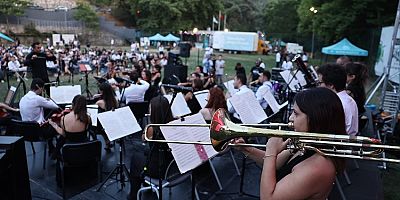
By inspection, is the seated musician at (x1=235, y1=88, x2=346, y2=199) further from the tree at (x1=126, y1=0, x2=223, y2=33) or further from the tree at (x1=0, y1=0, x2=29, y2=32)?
the tree at (x1=0, y1=0, x2=29, y2=32)

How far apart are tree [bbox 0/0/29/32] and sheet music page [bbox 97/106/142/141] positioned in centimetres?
4490

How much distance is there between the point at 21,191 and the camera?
10.6 feet

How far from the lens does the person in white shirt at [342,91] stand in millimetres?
3766

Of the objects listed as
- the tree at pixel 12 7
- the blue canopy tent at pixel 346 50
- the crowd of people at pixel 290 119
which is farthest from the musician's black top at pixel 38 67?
the tree at pixel 12 7

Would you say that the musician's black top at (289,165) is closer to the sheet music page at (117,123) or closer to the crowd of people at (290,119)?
the crowd of people at (290,119)

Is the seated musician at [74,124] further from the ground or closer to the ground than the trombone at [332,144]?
closer to the ground

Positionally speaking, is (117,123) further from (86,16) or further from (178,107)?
(86,16)

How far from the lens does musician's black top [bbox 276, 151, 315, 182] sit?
1.92m

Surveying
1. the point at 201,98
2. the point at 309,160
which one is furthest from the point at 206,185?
the point at 309,160

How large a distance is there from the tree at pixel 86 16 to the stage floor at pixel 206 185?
4373cm

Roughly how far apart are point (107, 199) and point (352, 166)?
4426 millimetres

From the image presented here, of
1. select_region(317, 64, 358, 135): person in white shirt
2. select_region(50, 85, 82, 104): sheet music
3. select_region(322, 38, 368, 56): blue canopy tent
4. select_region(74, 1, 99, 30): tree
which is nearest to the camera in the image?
select_region(317, 64, 358, 135): person in white shirt

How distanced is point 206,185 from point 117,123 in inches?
70.4

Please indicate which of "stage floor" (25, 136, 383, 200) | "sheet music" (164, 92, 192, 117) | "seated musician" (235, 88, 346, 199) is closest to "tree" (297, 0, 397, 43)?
"stage floor" (25, 136, 383, 200)
